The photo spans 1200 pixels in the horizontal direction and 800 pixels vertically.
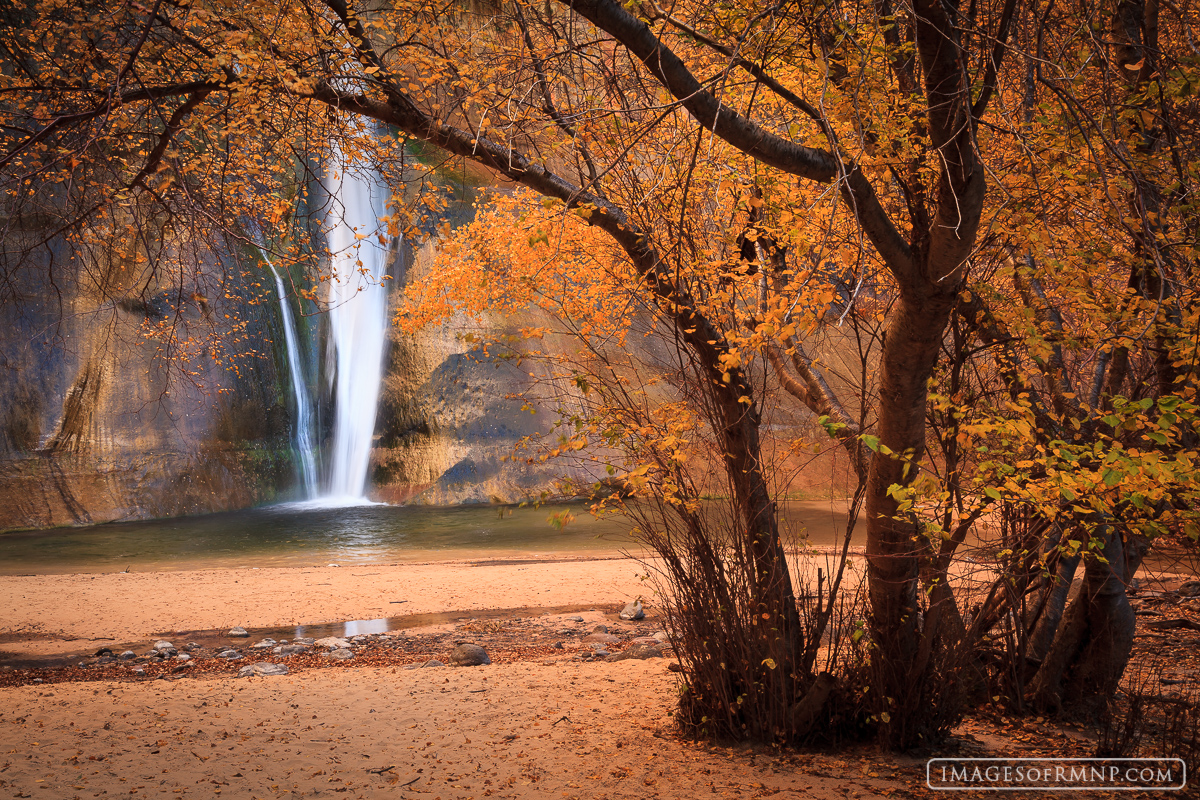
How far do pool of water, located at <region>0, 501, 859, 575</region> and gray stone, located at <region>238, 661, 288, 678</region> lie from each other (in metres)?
5.88

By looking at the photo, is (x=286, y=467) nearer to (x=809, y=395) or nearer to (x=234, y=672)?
(x=234, y=672)

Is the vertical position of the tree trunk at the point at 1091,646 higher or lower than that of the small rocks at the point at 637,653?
higher

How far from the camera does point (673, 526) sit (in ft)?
14.3

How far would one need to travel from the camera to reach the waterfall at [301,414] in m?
20.8

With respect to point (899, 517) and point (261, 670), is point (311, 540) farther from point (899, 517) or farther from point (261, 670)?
point (899, 517)

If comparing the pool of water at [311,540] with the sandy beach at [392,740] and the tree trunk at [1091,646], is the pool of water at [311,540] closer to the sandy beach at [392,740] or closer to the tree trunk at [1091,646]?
the sandy beach at [392,740]

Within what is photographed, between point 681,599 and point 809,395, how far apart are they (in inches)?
111

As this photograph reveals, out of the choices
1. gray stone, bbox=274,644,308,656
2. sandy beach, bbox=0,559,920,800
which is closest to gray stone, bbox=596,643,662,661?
sandy beach, bbox=0,559,920,800

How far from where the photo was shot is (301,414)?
20.9 m

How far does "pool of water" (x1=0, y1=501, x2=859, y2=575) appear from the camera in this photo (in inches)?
528

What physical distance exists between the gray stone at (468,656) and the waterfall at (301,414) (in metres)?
15.2

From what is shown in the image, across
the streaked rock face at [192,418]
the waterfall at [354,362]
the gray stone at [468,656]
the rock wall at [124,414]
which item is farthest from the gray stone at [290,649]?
the waterfall at [354,362]

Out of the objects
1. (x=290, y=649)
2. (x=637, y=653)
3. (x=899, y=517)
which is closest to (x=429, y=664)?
(x=290, y=649)

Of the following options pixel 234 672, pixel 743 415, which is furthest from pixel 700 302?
pixel 234 672
